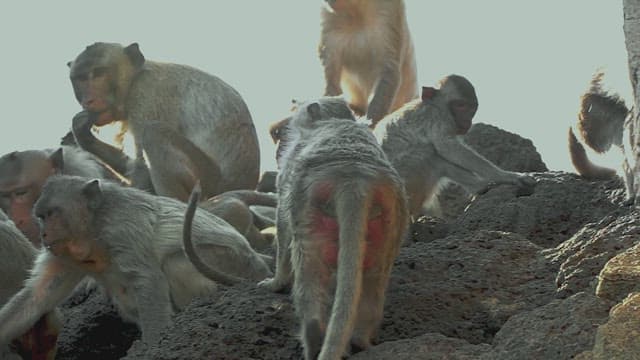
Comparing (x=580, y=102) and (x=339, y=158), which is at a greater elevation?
(x=580, y=102)

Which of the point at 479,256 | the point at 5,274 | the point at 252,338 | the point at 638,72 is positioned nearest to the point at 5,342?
the point at 5,274

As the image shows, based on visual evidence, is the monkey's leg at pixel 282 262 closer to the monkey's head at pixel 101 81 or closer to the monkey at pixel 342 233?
the monkey at pixel 342 233

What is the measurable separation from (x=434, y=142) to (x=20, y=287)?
4.13 meters

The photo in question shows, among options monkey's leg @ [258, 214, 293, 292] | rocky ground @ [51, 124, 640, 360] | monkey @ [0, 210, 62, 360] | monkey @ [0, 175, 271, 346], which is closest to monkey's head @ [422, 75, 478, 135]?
rocky ground @ [51, 124, 640, 360]

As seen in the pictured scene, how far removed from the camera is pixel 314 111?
952 cm

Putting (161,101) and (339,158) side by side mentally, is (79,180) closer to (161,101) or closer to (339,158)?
(339,158)

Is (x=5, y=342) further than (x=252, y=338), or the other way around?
(x=5, y=342)

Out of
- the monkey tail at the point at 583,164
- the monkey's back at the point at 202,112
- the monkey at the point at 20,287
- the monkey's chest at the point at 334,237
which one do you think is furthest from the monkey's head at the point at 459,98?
the monkey's chest at the point at 334,237

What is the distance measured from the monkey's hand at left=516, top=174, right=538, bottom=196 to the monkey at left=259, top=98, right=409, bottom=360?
371cm

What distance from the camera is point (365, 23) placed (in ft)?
57.8

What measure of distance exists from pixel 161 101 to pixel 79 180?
393 centimetres

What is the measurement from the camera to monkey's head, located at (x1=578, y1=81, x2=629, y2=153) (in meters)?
12.5

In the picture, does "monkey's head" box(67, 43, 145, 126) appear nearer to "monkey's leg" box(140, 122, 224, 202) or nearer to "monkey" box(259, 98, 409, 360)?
"monkey's leg" box(140, 122, 224, 202)

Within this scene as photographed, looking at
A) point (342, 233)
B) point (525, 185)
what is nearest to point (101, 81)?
point (525, 185)
